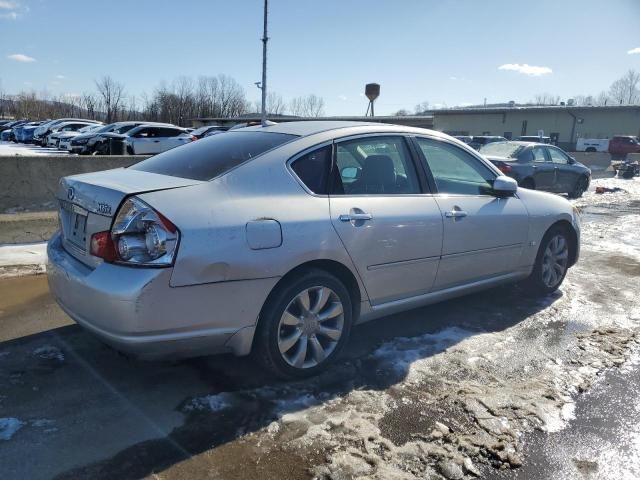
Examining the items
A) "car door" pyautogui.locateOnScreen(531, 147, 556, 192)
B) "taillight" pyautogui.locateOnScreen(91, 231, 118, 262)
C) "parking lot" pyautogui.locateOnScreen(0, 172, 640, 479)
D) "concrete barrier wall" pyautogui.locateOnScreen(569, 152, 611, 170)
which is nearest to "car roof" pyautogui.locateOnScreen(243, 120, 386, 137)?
"taillight" pyautogui.locateOnScreen(91, 231, 118, 262)

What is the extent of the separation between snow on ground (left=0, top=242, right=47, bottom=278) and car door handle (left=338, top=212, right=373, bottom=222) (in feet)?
11.7

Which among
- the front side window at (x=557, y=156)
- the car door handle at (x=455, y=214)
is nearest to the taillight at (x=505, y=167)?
the front side window at (x=557, y=156)

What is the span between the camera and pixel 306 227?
317 cm

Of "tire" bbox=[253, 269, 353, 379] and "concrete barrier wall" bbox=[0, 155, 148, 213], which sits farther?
"concrete barrier wall" bbox=[0, 155, 148, 213]

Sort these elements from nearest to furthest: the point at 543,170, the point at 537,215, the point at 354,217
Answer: the point at 354,217, the point at 537,215, the point at 543,170

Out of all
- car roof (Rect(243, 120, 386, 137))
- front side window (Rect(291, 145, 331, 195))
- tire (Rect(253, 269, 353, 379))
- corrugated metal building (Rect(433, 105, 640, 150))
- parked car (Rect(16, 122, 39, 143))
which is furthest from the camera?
corrugated metal building (Rect(433, 105, 640, 150))

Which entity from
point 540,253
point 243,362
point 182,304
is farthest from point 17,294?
point 540,253

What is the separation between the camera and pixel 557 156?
14.5 metres

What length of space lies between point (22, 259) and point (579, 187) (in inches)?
577

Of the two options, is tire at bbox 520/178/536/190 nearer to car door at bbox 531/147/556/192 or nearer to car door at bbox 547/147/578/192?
car door at bbox 531/147/556/192

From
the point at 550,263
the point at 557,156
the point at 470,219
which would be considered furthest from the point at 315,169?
the point at 557,156

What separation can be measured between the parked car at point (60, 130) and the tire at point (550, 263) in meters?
28.4

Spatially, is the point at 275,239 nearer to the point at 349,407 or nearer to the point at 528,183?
the point at 349,407

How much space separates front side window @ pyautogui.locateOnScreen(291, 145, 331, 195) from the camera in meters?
3.37
